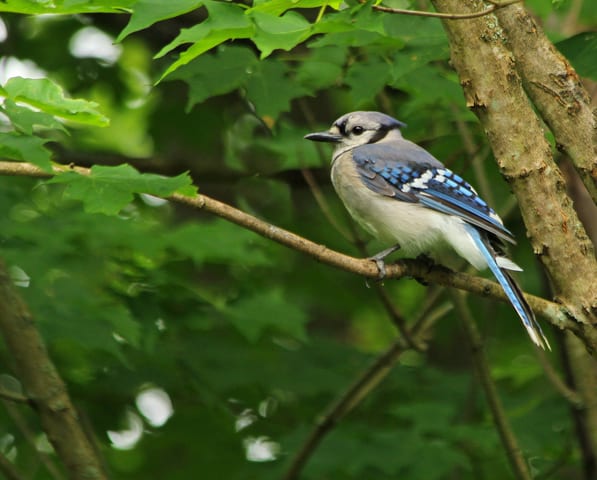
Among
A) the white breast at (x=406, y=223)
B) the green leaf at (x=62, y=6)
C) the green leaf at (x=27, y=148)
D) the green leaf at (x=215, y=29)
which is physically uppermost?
the green leaf at (x=215, y=29)

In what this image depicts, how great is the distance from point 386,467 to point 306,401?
3.29 feet

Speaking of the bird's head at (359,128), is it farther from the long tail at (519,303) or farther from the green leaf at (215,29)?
the green leaf at (215,29)

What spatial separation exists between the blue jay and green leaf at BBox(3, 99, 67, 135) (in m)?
1.09

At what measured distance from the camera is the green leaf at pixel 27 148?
2152 mm

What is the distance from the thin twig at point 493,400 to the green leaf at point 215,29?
1811 millimetres

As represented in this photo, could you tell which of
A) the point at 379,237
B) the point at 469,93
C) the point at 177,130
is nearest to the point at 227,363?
the point at 379,237

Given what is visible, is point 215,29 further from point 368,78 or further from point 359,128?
point 359,128

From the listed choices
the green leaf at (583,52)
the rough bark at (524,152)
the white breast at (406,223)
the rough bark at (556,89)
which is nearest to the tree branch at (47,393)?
the white breast at (406,223)

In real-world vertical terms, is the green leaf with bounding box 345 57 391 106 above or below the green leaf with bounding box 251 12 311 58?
below

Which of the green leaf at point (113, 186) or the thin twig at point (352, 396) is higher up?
the green leaf at point (113, 186)

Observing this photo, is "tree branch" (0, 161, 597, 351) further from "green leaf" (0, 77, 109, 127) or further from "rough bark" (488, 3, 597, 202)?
"rough bark" (488, 3, 597, 202)

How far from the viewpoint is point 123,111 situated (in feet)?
18.6

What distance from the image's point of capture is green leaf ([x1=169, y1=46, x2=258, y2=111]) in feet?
11.1

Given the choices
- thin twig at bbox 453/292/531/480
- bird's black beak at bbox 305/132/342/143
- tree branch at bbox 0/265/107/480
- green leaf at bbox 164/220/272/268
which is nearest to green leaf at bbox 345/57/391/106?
bird's black beak at bbox 305/132/342/143
